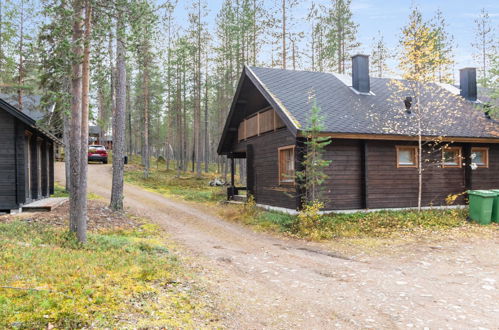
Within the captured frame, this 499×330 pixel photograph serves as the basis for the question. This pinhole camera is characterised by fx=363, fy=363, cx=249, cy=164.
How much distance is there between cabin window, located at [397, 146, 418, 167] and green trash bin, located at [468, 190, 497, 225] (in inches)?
98.3

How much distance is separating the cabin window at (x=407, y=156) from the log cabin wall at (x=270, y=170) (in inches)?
178

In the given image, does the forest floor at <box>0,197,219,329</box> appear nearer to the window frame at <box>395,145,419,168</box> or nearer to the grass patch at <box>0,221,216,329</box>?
the grass patch at <box>0,221,216,329</box>

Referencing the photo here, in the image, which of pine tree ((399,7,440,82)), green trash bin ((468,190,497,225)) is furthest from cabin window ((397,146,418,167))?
pine tree ((399,7,440,82))

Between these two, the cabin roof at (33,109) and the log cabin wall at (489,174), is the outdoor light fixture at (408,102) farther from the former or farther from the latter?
the cabin roof at (33,109)

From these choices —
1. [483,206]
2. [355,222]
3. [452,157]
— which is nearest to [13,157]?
[355,222]

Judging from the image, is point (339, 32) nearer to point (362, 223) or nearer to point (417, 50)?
point (417, 50)

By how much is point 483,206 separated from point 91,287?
1322 centimetres

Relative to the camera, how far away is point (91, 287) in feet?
17.1

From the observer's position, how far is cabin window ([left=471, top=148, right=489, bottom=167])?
16016mm

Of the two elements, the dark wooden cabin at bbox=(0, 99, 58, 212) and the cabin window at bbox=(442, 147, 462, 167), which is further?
the cabin window at bbox=(442, 147, 462, 167)

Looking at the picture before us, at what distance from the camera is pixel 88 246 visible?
26.4 ft

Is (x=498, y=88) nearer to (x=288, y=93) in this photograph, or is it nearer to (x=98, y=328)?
(x=288, y=93)

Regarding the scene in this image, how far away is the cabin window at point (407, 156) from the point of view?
582 inches

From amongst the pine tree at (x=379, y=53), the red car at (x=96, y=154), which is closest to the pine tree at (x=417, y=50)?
the pine tree at (x=379, y=53)
